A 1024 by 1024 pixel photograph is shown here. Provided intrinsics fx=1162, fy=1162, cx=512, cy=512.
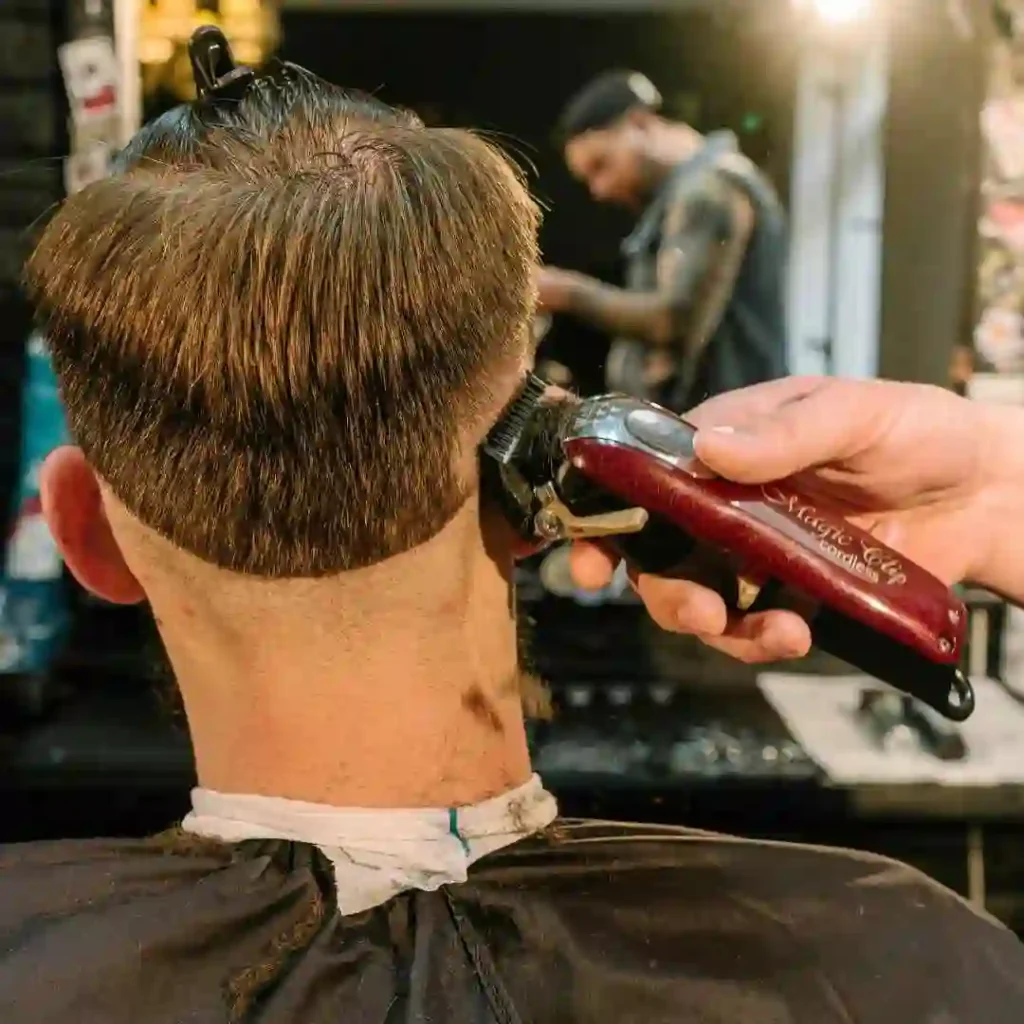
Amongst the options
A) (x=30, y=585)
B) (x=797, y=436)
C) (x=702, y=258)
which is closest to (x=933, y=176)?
(x=702, y=258)

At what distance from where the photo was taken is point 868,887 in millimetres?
1020

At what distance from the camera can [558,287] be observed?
212 cm

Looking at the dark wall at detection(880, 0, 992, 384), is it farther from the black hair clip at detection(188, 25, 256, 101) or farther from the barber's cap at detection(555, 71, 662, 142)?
the black hair clip at detection(188, 25, 256, 101)

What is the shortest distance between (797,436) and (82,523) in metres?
0.63

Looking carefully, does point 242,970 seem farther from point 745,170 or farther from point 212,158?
point 745,170

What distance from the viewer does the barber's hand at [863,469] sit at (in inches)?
38.3

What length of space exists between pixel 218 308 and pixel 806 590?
512 mm

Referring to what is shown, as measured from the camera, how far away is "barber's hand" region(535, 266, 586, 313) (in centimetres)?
211

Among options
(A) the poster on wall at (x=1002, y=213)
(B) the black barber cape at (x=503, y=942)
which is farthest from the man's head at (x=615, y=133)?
(B) the black barber cape at (x=503, y=942)

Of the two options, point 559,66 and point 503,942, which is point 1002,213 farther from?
point 503,942

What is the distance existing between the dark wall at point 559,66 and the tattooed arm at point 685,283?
67 mm

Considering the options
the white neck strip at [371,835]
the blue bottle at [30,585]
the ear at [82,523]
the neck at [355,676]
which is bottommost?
the blue bottle at [30,585]

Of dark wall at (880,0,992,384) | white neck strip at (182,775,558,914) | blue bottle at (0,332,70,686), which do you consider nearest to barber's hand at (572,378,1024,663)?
white neck strip at (182,775,558,914)

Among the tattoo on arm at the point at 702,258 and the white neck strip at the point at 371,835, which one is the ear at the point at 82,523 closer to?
the white neck strip at the point at 371,835
